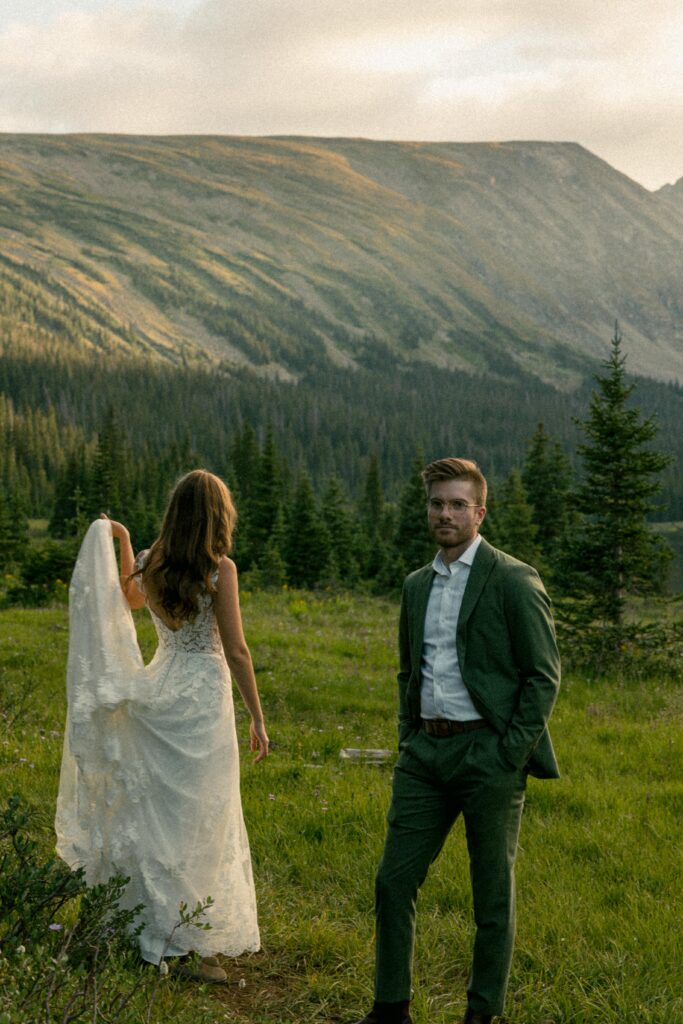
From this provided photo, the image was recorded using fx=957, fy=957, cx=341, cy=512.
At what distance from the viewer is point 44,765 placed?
882cm

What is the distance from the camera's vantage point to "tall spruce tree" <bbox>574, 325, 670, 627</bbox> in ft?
51.7

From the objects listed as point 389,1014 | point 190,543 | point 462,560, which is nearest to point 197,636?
point 190,543

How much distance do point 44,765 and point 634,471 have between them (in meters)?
10.8

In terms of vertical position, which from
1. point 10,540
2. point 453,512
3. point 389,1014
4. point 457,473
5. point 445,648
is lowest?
point 10,540

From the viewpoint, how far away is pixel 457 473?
5.01 metres

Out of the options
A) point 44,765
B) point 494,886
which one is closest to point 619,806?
point 494,886

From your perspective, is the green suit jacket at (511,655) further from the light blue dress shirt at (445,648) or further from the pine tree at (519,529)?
the pine tree at (519,529)

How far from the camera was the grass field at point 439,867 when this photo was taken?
17.5 feet

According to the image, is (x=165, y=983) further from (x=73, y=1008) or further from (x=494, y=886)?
(x=494, y=886)

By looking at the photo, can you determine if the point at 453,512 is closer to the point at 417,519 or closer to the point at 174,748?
the point at 174,748

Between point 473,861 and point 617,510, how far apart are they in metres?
11.8

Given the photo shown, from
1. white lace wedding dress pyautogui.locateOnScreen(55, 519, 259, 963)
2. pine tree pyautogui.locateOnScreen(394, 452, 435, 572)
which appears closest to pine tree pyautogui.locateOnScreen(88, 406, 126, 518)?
pine tree pyautogui.locateOnScreen(394, 452, 435, 572)

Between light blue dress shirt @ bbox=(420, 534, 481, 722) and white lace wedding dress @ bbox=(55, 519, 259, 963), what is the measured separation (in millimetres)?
1418

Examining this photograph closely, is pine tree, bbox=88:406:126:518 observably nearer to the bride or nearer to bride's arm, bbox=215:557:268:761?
the bride
